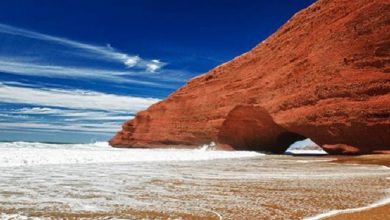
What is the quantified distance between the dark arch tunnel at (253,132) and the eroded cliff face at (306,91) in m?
0.10

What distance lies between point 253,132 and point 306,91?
869 centimetres

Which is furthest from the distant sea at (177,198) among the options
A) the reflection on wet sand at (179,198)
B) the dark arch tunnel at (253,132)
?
the dark arch tunnel at (253,132)

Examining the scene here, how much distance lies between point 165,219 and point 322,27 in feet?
92.7

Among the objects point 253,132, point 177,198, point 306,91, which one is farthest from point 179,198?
point 253,132

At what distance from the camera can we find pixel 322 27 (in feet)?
99.6

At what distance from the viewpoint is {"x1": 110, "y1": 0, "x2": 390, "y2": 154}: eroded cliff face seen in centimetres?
2422

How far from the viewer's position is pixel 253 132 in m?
36.0

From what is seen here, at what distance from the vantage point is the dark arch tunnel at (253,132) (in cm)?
3368

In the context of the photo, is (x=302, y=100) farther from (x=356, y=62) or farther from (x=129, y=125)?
(x=129, y=125)

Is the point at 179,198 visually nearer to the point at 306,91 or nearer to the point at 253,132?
the point at 306,91

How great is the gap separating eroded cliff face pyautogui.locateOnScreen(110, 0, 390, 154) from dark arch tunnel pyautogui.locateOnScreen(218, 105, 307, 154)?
10cm

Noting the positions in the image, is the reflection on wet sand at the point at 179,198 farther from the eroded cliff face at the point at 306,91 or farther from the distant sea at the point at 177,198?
the eroded cliff face at the point at 306,91

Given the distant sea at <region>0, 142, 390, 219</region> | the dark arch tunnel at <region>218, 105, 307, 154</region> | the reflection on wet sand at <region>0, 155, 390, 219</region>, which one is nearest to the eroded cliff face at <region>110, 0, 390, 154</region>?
the dark arch tunnel at <region>218, 105, 307, 154</region>

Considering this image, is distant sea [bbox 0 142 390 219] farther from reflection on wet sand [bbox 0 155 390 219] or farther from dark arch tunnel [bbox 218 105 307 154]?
dark arch tunnel [bbox 218 105 307 154]
